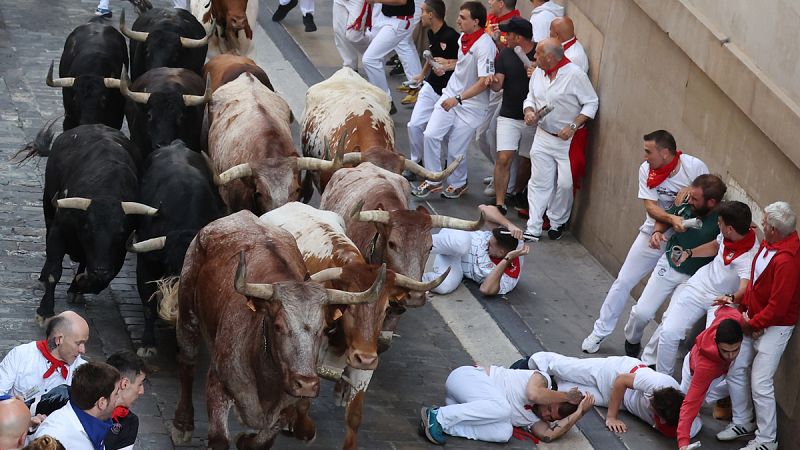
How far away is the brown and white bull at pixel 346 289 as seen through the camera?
29.8 ft

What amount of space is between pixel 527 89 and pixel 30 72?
22.0 ft

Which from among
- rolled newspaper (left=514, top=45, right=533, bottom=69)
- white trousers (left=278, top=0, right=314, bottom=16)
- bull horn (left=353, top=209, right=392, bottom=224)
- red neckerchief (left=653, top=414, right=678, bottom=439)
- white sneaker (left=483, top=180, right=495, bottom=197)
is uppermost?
rolled newspaper (left=514, top=45, right=533, bottom=69)

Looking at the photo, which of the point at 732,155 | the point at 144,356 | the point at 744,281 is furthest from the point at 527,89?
the point at 144,356

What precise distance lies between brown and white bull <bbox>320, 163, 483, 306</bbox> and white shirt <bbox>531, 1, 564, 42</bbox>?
3870 millimetres

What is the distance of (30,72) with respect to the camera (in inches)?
676

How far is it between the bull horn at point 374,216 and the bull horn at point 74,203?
2.17 meters

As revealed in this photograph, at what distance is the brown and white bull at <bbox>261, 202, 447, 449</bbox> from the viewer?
9070 millimetres

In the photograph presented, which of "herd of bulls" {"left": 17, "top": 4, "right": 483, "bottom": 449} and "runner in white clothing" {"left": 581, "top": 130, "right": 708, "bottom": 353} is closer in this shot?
"herd of bulls" {"left": 17, "top": 4, "right": 483, "bottom": 449}

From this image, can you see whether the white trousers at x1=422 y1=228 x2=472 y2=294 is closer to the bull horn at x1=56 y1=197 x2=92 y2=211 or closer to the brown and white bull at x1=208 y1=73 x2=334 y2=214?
the brown and white bull at x1=208 y1=73 x2=334 y2=214

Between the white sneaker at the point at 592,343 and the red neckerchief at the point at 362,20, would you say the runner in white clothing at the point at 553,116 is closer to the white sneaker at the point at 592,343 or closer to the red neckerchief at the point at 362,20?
the white sneaker at the point at 592,343

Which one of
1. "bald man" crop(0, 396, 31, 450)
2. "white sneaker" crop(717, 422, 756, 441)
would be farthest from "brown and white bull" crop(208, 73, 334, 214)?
"bald man" crop(0, 396, 31, 450)

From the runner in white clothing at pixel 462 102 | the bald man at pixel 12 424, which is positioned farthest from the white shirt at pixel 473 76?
the bald man at pixel 12 424

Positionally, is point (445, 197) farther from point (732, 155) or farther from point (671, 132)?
point (732, 155)

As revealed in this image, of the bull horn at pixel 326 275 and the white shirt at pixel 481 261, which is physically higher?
the bull horn at pixel 326 275
